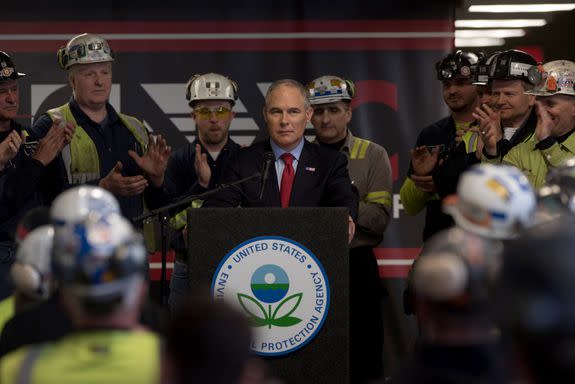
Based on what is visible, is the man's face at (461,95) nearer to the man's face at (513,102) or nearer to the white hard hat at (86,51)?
the man's face at (513,102)

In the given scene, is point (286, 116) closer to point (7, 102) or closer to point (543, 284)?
point (7, 102)

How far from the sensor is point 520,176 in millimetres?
3123

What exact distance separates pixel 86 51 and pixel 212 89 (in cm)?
90

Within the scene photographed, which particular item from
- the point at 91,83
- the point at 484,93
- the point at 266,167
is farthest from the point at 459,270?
the point at 91,83

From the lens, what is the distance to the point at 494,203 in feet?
9.96

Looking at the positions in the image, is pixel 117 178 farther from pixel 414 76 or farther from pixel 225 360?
pixel 225 360

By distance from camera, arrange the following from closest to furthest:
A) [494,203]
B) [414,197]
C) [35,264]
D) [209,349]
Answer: [209,349] < [494,203] < [35,264] < [414,197]

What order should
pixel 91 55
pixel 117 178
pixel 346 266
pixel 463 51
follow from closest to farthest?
1. pixel 346 266
2. pixel 117 178
3. pixel 91 55
4. pixel 463 51

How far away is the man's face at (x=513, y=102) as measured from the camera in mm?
6148

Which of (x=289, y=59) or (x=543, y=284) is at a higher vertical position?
(x=289, y=59)

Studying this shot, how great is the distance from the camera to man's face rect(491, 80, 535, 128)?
6.15 m

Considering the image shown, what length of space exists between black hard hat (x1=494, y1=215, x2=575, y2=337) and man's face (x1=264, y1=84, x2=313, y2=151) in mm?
4139

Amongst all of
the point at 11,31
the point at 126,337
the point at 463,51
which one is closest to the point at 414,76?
the point at 463,51

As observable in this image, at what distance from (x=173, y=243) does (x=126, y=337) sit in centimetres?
446
